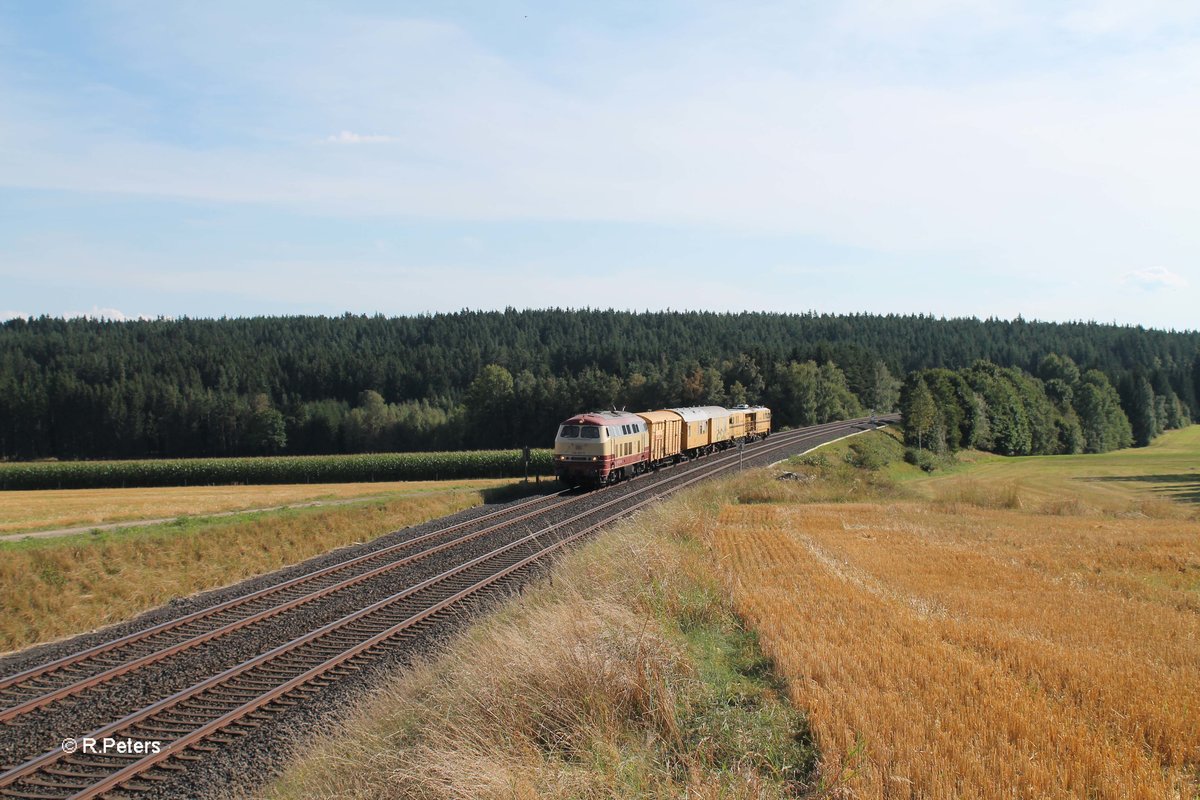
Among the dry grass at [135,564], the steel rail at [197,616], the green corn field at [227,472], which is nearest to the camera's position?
the steel rail at [197,616]

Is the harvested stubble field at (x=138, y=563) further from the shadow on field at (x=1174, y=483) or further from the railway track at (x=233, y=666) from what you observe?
the shadow on field at (x=1174, y=483)

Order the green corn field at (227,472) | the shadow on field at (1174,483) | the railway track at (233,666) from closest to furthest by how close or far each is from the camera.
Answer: the railway track at (233,666), the shadow on field at (1174,483), the green corn field at (227,472)

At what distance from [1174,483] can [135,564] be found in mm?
68235

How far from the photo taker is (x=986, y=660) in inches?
382

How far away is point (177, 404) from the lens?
106m

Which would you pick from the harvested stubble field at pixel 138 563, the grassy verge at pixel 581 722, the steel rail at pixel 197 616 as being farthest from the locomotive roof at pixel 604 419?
the grassy verge at pixel 581 722

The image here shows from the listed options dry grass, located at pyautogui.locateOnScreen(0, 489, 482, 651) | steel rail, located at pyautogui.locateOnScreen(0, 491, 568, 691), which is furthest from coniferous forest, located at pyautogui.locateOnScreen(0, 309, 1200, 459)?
dry grass, located at pyautogui.locateOnScreen(0, 489, 482, 651)

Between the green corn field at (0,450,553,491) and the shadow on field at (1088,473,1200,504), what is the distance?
47.5 meters

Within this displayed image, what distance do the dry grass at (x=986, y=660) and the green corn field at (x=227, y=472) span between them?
1801 inches

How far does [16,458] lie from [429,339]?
269 feet

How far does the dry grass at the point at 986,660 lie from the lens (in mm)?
6297

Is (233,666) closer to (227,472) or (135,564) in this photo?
(135,564)

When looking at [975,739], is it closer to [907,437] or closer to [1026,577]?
[1026,577]

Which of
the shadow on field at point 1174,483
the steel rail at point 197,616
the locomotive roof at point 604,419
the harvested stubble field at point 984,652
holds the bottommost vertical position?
the shadow on field at point 1174,483
